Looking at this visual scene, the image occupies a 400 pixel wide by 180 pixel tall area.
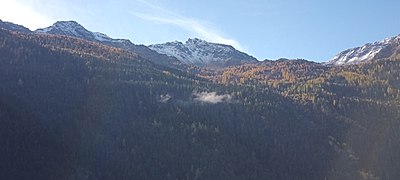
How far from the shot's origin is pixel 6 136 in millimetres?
167375

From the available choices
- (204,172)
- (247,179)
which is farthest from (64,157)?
(247,179)

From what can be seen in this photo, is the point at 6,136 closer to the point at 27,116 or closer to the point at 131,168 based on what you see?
the point at 27,116

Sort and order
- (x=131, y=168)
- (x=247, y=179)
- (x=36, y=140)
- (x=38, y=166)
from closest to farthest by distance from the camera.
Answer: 1. (x=38, y=166)
2. (x=36, y=140)
3. (x=131, y=168)
4. (x=247, y=179)

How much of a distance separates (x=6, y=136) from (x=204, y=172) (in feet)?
195

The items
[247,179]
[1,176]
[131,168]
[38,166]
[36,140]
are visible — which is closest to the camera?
[1,176]

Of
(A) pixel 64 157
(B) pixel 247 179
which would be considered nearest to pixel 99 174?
(A) pixel 64 157

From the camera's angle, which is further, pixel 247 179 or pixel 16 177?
pixel 247 179

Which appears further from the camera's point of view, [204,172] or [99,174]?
[204,172]

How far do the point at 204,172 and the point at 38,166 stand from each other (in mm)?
52944

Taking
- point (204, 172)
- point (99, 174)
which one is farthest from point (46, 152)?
point (204, 172)

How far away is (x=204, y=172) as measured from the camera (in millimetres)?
194125

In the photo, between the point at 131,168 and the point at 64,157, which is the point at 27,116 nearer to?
the point at 64,157

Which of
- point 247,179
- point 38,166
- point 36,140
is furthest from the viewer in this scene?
point 247,179

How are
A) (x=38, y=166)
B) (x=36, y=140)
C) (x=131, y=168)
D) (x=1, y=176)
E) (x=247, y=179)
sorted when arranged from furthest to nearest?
(x=247, y=179), (x=131, y=168), (x=36, y=140), (x=38, y=166), (x=1, y=176)
